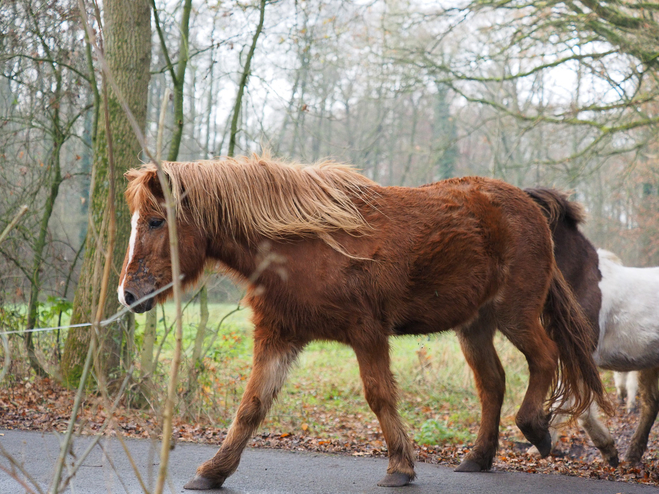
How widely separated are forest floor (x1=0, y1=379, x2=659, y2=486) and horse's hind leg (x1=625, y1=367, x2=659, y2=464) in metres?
0.18

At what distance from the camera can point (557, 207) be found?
253 inches

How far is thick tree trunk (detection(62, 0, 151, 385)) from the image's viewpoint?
7.57 meters

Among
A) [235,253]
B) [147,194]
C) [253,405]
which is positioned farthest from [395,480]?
[147,194]

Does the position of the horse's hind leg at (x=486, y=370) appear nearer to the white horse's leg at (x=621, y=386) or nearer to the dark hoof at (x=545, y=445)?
the dark hoof at (x=545, y=445)

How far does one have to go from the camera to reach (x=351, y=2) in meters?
10.0

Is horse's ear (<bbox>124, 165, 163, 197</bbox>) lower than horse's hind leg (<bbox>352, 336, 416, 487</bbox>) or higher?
higher

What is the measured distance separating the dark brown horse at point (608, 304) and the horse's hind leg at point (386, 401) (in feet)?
8.48

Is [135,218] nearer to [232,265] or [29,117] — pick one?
[232,265]

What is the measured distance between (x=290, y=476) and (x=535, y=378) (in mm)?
2087

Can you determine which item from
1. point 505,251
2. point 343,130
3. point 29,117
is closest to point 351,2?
point 29,117

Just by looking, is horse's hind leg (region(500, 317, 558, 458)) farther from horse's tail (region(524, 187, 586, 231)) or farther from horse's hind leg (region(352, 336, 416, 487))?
horse's tail (region(524, 187, 586, 231))

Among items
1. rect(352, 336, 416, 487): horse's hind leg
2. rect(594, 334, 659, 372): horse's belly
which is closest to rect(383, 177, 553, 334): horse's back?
rect(352, 336, 416, 487): horse's hind leg

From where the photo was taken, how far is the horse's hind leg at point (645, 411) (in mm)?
6887

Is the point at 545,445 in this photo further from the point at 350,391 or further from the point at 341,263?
the point at 350,391
